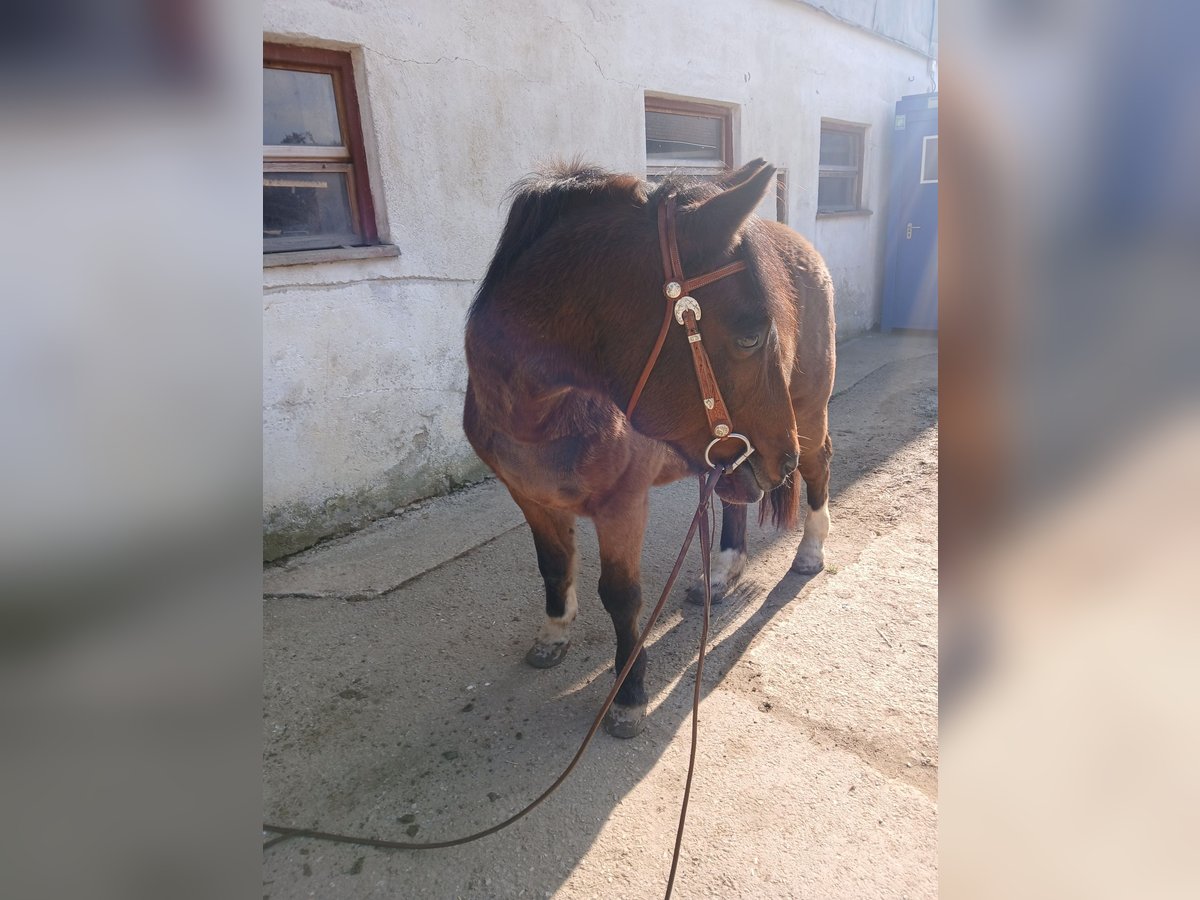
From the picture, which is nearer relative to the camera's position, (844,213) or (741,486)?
(741,486)

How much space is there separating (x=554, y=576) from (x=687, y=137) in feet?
16.5

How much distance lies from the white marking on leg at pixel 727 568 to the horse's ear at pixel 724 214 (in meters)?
1.88

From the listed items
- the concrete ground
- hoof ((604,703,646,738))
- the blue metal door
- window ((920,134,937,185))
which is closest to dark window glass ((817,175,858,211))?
the blue metal door

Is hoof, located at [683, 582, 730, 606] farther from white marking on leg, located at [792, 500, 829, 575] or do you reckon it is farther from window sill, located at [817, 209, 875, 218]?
window sill, located at [817, 209, 875, 218]

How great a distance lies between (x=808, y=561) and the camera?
10.6ft

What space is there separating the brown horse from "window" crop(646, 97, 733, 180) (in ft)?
12.9

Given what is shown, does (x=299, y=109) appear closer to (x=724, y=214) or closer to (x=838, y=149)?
(x=724, y=214)

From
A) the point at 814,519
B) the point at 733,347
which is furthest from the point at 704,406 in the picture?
the point at 814,519
